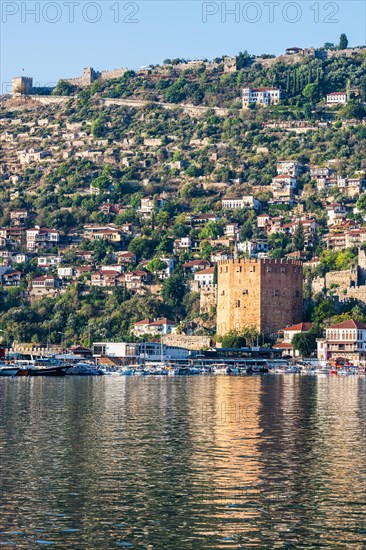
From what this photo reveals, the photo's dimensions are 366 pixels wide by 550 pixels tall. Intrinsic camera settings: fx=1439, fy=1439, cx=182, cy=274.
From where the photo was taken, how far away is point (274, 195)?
390 feet

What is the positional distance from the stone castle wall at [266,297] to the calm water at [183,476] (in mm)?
45256

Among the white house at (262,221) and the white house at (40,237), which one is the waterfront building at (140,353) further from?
the white house at (40,237)

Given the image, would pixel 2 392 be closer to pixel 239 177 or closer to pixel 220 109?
pixel 239 177

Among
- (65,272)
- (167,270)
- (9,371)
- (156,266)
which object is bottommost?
(9,371)

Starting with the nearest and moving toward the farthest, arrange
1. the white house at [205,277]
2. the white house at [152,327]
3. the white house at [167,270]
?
the white house at [152,327]
the white house at [205,277]
the white house at [167,270]

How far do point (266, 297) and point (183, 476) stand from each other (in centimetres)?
6343

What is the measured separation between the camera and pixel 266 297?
89688 mm

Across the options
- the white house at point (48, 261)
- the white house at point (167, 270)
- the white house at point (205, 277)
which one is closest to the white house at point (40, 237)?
the white house at point (48, 261)

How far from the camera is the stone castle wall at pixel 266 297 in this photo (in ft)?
293

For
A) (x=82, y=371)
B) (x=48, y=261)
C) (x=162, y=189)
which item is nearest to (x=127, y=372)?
(x=82, y=371)

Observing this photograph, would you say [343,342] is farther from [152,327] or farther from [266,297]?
[152,327]

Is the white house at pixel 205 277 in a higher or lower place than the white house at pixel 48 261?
lower

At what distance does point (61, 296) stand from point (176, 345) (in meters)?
15.5

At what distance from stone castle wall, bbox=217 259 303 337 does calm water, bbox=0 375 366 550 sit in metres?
45.3
